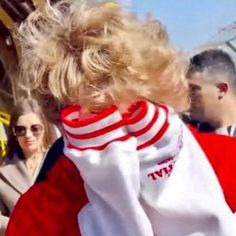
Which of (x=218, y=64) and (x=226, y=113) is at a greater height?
(x=218, y=64)

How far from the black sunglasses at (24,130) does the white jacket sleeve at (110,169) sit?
7.79 feet

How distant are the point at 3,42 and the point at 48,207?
8019 millimetres

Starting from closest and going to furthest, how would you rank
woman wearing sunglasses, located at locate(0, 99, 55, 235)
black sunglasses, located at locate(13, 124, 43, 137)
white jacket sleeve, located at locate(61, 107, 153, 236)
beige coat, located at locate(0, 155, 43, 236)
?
1. white jacket sleeve, located at locate(61, 107, 153, 236)
2. beige coat, located at locate(0, 155, 43, 236)
3. woman wearing sunglasses, located at locate(0, 99, 55, 235)
4. black sunglasses, located at locate(13, 124, 43, 137)

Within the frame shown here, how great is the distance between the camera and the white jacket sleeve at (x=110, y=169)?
1.78 m

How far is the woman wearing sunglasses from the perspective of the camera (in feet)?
13.3

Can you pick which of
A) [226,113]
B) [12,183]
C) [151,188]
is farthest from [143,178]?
[12,183]

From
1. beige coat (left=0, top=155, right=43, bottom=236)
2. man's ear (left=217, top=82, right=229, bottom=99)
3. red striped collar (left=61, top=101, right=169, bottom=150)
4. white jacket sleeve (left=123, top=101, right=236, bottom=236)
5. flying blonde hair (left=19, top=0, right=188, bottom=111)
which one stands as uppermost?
flying blonde hair (left=19, top=0, right=188, bottom=111)

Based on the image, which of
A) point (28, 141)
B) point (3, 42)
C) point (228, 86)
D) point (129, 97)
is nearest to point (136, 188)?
point (129, 97)

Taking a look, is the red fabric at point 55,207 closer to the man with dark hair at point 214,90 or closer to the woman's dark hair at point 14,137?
the man with dark hair at point 214,90

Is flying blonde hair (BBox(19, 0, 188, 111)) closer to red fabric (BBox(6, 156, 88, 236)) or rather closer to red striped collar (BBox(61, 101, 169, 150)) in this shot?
red striped collar (BBox(61, 101, 169, 150))


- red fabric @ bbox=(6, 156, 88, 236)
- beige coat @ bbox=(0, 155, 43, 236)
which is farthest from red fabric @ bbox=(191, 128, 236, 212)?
beige coat @ bbox=(0, 155, 43, 236)

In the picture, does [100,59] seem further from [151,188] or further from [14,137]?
[14,137]

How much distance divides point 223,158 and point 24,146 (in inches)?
94.8

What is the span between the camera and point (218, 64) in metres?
3.65
